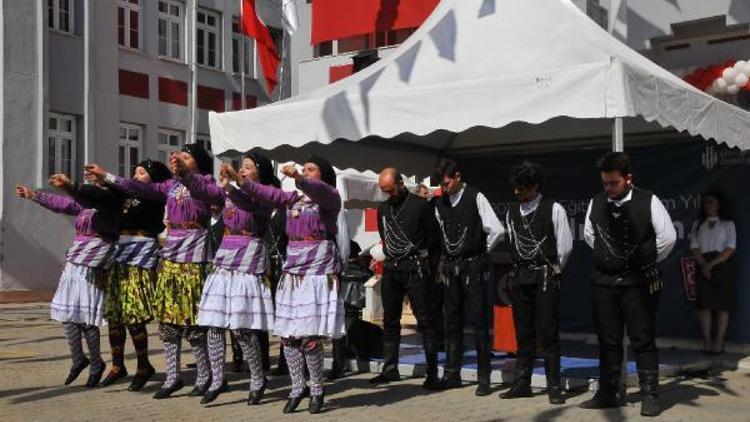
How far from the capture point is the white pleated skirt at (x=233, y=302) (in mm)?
6930

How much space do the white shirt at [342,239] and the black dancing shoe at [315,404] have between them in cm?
93

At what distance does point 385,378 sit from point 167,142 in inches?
709

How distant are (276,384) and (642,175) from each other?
15.3 ft

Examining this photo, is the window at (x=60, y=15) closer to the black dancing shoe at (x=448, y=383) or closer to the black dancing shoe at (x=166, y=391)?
the black dancing shoe at (x=166, y=391)

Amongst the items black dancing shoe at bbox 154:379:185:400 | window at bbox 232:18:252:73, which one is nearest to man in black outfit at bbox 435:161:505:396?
black dancing shoe at bbox 154:379:185:400

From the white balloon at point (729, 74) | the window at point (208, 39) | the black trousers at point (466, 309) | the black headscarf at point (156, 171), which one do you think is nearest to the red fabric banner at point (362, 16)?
the window at point (208, 39)

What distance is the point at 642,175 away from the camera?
10344 millimetres

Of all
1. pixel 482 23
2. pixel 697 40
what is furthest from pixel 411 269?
pixel 697 40

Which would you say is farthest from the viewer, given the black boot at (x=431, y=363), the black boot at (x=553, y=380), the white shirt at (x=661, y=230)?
the black boot at (x=431, y=363)

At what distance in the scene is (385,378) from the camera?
8227 mm

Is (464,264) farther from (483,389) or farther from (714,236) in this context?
(714,236)

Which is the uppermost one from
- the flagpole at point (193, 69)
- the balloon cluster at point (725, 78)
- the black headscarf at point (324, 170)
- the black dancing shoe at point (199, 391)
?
the flagpole at point (193, 69)

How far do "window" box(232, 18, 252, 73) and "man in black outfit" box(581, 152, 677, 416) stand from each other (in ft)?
71.7

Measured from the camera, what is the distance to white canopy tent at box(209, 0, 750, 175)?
725cm
